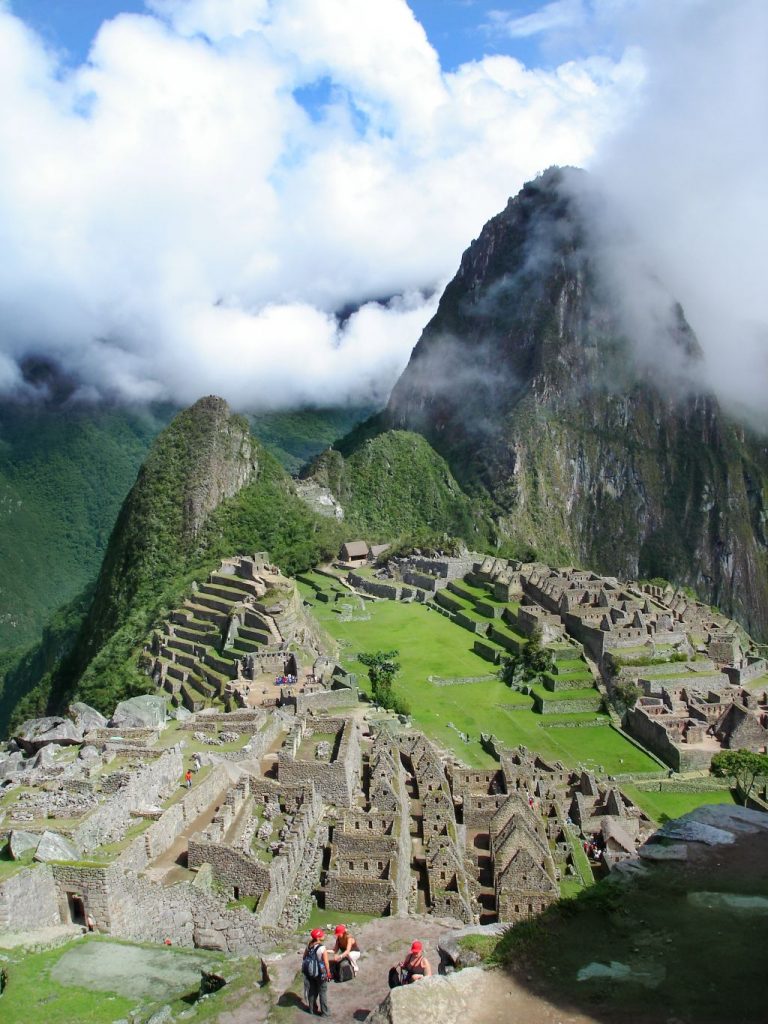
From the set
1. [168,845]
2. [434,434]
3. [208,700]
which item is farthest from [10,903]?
[434,434]

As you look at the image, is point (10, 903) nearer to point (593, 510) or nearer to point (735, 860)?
point (735, 860)

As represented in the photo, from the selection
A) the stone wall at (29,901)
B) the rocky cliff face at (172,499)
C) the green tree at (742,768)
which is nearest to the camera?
the stone wall at (29,901)

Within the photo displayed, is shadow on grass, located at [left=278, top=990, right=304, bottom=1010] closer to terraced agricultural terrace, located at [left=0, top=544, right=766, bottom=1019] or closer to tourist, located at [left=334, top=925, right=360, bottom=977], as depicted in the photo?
tourist, located at [left=334, top=925, right=360, bottom=977]

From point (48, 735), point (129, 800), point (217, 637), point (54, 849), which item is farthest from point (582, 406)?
point (54, 849)

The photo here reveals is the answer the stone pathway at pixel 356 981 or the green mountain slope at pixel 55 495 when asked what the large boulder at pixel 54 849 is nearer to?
the stone pathway at pixel 356 981

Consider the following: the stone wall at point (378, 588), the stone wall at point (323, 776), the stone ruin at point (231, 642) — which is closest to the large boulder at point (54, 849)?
the stone wall at point (323, 776)

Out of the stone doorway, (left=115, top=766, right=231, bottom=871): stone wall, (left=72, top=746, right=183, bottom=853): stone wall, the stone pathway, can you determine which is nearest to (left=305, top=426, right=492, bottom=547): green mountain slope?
(left=115, top=766, right=231, bottom=871): stone wall
